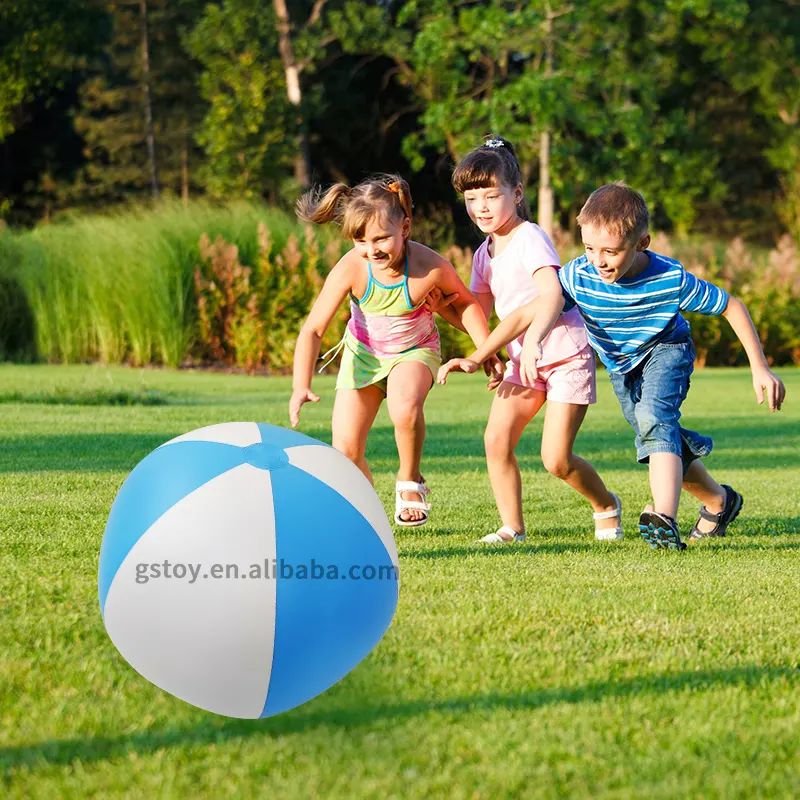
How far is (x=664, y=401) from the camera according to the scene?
17.7 ft

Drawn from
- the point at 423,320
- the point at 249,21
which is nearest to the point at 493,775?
the point at 423,320

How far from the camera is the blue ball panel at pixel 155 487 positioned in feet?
10.4

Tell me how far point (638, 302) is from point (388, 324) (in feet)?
3.74

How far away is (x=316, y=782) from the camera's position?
2.61 meters

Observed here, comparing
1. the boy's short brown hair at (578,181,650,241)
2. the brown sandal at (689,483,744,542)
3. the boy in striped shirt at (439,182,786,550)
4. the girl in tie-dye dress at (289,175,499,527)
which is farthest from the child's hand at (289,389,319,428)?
the brown sandal at (689,483,744,542)

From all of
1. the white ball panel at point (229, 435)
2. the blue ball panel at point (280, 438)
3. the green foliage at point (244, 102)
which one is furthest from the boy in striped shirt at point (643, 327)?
the green foliage at point (244, 102)

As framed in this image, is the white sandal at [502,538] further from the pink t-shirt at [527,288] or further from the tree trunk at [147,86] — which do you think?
the tree trunk at [147,86]

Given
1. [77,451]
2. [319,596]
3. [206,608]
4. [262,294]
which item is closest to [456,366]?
[319,596]

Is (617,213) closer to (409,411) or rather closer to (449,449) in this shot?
(409,411)

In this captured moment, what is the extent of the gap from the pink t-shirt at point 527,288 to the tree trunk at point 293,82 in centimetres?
2628

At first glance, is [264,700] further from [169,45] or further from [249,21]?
[169,45]

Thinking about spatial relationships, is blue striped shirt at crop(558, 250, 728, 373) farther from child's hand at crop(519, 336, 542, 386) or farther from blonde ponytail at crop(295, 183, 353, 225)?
blonde ponytail at crop(295, 183, 353, 225)

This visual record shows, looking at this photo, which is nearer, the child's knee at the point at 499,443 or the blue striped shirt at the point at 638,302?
the blue striped shirt at the point at 638,302

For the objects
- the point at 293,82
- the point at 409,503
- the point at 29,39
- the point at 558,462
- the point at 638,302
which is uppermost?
the point at 29,39
